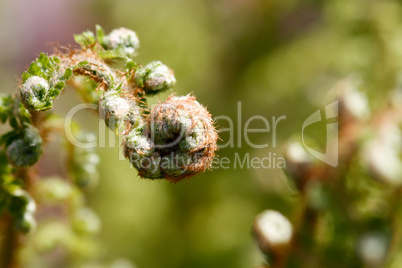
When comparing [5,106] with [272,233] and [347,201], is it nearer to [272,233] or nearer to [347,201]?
[272,233]

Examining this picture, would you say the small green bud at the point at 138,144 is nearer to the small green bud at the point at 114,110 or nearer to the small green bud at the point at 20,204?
the small green bud at the point at 114,110

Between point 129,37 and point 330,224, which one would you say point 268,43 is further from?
point 129,37

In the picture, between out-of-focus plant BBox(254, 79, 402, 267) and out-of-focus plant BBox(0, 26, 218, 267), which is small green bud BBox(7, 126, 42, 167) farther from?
out-of-focus plant BBox(254, 79, 402, 267)

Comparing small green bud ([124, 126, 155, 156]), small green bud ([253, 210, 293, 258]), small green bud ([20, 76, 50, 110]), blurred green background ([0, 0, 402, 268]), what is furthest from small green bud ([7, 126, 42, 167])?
blurred green background ([0, 0, 402, 268])

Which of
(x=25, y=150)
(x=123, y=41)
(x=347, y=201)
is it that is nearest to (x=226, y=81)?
(x=347, y=201)

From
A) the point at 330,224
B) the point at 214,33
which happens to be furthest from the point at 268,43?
→ the point at 330,224

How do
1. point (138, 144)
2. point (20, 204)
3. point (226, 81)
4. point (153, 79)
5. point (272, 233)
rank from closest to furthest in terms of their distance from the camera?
point (138, 144) → point (153, 79) → point (20, 204) → point (272, 233) → point (226, 81)
